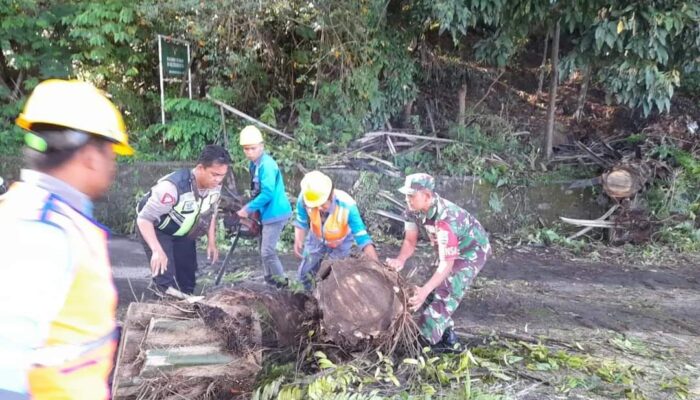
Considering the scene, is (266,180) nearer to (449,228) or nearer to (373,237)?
(449,228)

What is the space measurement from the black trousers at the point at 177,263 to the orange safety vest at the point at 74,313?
2805 mm

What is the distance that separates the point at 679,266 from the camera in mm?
7219

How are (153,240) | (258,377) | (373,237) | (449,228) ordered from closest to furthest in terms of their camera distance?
(258,377) → (153,240) → (449,228) → (373,237)

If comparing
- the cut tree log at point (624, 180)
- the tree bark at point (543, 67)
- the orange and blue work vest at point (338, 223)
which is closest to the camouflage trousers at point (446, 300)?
the orange and blue work vest at point (338, 223)

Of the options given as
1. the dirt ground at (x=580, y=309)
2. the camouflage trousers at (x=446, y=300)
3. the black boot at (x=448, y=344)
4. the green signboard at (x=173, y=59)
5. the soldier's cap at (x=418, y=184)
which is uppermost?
the green signboard at (x=173, y=59)

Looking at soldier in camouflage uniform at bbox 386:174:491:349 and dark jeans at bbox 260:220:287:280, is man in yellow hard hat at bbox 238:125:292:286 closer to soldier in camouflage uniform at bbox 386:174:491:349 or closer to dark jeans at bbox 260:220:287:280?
dark jeans at bbox 260:220:287:280

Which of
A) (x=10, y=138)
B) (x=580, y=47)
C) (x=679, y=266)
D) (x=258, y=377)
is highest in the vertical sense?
(x=580, y=47)

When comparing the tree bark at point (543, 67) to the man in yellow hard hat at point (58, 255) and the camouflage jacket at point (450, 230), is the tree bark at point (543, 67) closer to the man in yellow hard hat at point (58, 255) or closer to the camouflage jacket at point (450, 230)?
the camouflage jacket at point (450, 230)

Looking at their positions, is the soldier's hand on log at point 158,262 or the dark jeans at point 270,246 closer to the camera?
the soldier's hand on log at point 158,262

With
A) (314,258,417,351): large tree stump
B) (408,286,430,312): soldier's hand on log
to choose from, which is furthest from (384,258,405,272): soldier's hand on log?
(408,286,430,312): soldier's hand on log

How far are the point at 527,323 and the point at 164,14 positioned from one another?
7.45 metres

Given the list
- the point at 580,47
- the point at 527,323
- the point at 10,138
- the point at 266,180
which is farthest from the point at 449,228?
the point at 10,138

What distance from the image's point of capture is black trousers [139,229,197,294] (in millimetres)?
4277

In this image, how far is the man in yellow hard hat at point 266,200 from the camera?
5.32 m
